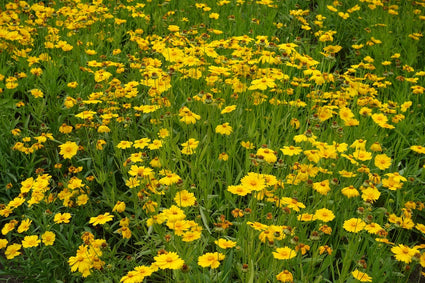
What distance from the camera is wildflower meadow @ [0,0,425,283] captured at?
184 cm

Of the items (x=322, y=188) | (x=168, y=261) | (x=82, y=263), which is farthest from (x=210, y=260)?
(x=322, y=188)

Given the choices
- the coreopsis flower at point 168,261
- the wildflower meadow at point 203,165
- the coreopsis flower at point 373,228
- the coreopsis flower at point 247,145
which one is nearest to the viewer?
the coreopsis flower at point 168,261

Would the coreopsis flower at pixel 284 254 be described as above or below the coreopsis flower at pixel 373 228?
below

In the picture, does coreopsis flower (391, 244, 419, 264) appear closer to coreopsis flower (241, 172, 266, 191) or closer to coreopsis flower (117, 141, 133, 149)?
coreopsis flower (241, 172, 266, 191)

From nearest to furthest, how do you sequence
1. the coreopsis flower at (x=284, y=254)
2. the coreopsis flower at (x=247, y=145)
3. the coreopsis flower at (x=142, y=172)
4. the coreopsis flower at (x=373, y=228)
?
the coreopsis flower at (x=284, y=254) < the coreopsis flower at (x=373, y=228) < the coreopsis flower at (x=142, y=172) < the coreopsis flower at (x=247, y=145)

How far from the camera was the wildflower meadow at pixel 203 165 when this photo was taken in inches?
72.3

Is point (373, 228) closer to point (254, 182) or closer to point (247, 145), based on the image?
point (254, 182)

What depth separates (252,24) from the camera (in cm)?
402

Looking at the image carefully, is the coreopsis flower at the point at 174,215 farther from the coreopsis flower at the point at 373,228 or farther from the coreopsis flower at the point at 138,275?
the coreopsis flower at the point at 373,228

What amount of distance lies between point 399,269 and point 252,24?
254 centimetres

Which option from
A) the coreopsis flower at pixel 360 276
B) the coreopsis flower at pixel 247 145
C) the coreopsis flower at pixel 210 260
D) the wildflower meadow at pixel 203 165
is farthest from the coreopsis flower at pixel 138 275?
the coreopsis flower at pixel 247 145

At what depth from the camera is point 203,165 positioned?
7.69ft

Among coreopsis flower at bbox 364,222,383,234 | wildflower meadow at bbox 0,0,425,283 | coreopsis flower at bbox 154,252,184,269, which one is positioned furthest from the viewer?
wildflower meadow at bbox 0,0,425,283

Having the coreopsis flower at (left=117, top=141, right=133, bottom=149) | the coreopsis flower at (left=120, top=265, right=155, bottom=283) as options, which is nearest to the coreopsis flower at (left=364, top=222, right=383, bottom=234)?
the coreopsis flower at (left=120, top=265, right=155, bottom=283)
